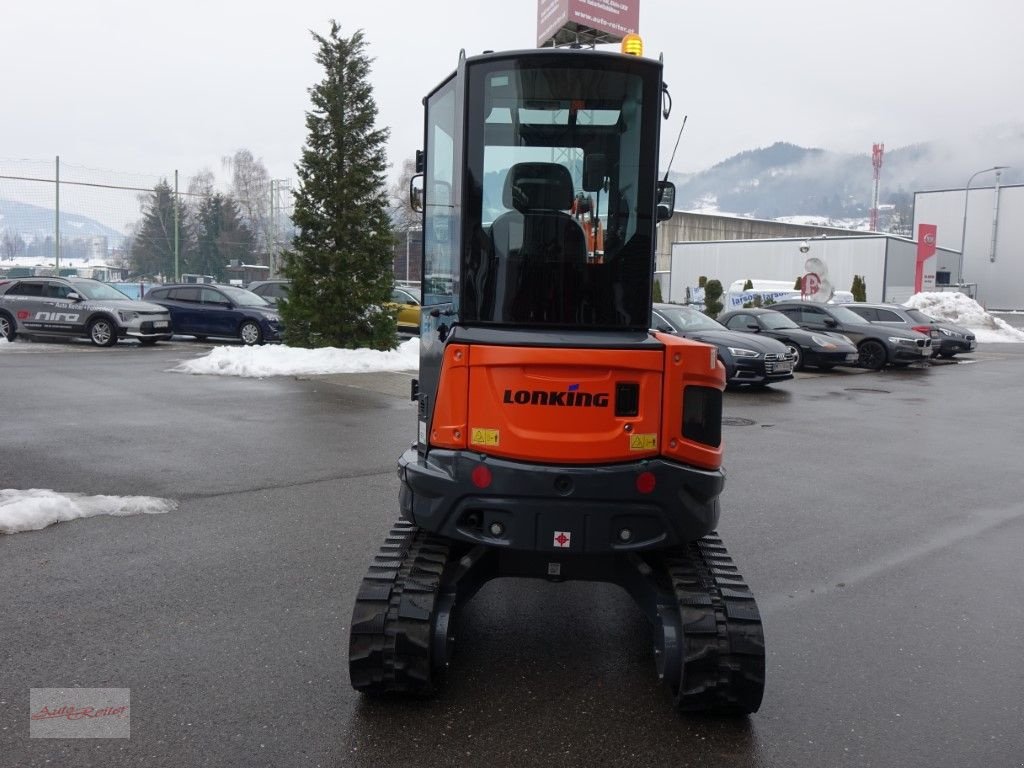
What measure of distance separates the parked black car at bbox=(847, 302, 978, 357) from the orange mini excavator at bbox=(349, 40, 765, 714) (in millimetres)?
21105

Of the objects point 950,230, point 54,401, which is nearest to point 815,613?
point 54,401

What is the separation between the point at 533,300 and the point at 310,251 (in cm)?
1443

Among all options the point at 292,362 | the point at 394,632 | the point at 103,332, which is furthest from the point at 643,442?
the point at 103,332

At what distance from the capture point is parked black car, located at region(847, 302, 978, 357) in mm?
23547

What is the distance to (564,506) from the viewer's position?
3.61 metres

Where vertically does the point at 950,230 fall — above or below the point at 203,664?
above

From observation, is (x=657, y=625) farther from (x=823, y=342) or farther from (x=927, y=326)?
(x=927, y=326)

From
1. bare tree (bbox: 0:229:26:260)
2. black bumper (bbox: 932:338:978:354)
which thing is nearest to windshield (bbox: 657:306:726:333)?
black bumper (bbox: 932:338:978:354)

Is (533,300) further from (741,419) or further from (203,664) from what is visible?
(741,419)

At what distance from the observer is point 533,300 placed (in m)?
3.88

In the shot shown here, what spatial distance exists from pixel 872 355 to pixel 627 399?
751 inches

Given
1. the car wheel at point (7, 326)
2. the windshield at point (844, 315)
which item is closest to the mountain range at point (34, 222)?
the car wheel at point (7, 326)

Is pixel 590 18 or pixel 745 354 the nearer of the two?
pixel 745 354

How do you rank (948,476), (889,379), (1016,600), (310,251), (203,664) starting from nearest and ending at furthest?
(203,664) → (1016,600) → (948,476) → (310,251) → (889,379)
